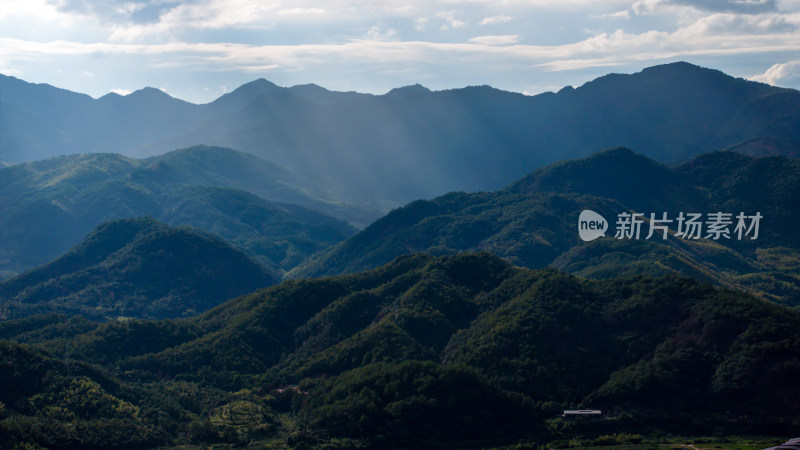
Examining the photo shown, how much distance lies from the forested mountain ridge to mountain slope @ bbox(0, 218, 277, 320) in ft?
156

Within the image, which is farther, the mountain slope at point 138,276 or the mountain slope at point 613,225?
the mountain slope at point 613,225

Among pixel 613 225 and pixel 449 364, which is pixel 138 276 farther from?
pixel 613 225

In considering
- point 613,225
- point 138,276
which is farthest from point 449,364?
point 613,225

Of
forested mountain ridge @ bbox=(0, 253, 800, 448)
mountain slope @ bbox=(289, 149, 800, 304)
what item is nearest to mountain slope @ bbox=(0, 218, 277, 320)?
mountain slope @ bbox=(289, 149, 800, 304)

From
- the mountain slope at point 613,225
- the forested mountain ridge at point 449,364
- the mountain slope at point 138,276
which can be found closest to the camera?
the forested mountain ridge at point 449,364

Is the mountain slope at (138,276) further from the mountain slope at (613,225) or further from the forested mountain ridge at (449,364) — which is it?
the forested mountain ridge at (449,364)

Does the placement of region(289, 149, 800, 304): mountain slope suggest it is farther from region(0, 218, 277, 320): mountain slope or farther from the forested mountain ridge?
the forested mountain ridge

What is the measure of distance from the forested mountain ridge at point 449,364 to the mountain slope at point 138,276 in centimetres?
4744

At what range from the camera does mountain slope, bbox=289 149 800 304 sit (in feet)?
472

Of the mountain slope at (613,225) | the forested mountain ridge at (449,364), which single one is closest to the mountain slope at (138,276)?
the mountain slope at (613,225)

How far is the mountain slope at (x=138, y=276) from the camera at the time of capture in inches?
5659

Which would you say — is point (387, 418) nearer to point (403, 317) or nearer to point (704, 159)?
point (403, 317)

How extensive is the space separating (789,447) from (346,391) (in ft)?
125

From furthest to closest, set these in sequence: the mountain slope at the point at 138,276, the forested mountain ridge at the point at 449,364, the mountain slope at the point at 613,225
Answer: the mountain slope at the point at 613,225, the mountain slope at the point at 138,276, the forested mountain ridge at the point at 449,364
